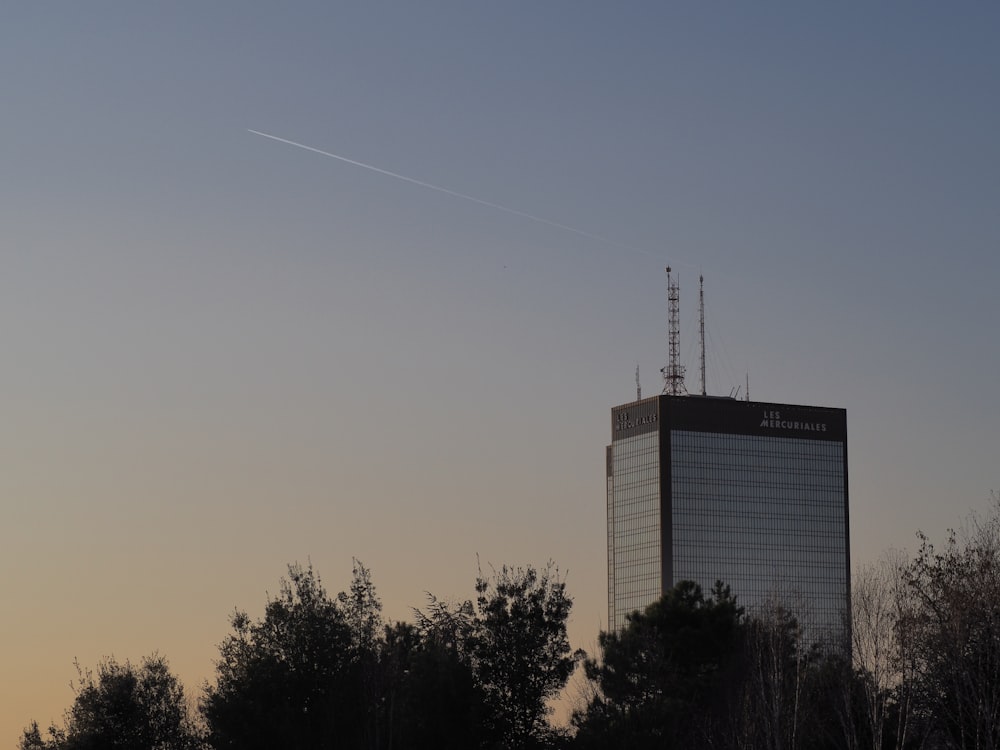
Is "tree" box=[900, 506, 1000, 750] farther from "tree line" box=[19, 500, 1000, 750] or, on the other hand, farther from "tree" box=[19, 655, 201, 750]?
"tree" box=[19, 655, 201, 750]

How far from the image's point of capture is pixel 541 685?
87.8 meters

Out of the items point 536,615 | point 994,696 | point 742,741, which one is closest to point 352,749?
point 536,615

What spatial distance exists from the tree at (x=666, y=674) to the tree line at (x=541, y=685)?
0.13m

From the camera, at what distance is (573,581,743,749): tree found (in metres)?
83.8

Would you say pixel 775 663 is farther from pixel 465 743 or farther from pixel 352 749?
pixel 352 749

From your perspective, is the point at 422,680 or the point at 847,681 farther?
the point at 422,680

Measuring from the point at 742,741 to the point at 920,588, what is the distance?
15520 millimetres

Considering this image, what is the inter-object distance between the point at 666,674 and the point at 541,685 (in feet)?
35.7

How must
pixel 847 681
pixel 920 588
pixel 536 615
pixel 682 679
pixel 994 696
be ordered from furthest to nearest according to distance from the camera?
pixel 682 679
pixel 536 615
pixel 847 681
pixel 920 588
pixel 994 696

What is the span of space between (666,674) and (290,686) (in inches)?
834

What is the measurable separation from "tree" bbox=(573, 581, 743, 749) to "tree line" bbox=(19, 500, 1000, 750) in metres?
0.13

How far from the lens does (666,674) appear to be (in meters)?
96.2

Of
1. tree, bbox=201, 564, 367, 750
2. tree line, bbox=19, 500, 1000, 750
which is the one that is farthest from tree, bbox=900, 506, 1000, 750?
tree, bbox=201, 564, 367, 750

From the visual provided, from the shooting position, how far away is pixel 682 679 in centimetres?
9769
